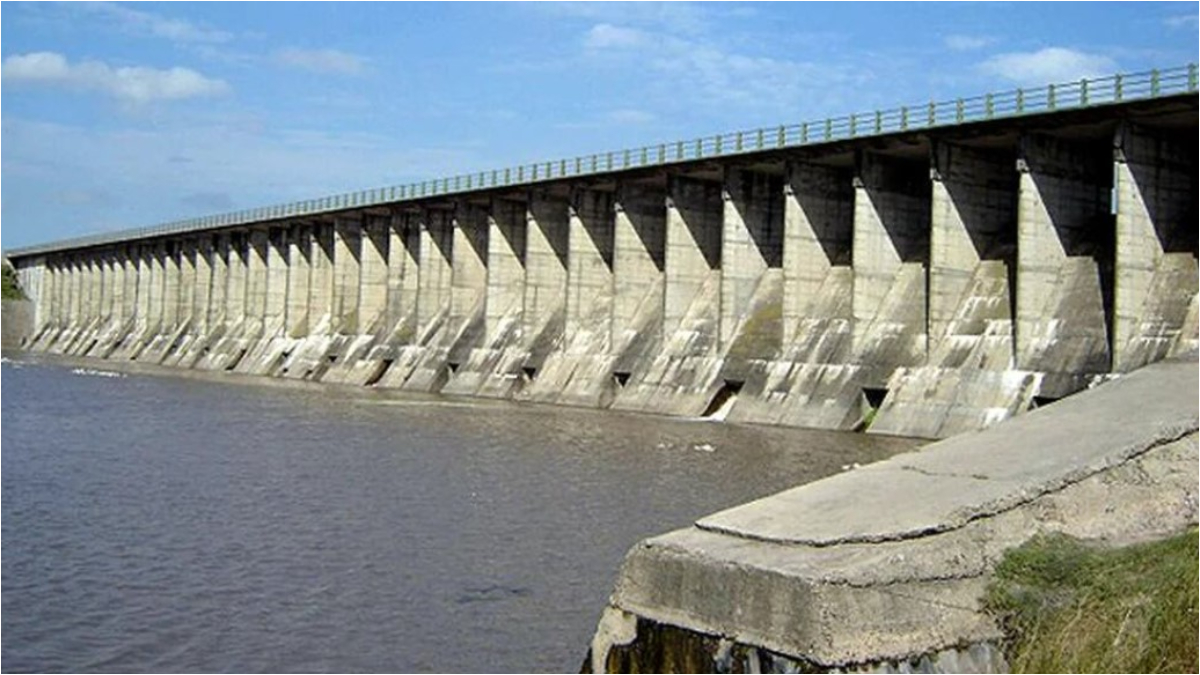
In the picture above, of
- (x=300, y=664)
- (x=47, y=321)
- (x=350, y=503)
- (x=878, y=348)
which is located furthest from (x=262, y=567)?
(x=47, y=321)

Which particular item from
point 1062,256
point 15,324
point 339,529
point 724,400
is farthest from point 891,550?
point 15,324

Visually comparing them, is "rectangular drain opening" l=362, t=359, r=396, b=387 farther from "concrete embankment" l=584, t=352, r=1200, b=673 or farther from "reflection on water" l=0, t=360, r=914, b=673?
"concrete embankment" l=584, t=352, r=1200, b=673

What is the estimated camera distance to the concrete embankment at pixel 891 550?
35.7 feet

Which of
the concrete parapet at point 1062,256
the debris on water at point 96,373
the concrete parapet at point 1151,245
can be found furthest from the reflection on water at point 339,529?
the debris on water at point 96,373

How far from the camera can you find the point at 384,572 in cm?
1853

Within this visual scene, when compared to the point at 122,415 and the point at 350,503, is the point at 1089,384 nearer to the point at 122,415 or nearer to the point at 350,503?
the point at 350,503

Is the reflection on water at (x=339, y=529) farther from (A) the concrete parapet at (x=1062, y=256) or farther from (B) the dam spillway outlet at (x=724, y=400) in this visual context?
(B) the dam spillway outlet at (x=724, y=400)

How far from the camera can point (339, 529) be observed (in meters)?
22.3

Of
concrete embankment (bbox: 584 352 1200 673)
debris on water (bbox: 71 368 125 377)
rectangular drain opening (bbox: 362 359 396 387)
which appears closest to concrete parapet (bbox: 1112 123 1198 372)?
concrete embankment (bbox: 584 352 1200 673)

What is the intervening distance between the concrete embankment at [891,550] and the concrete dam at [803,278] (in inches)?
638

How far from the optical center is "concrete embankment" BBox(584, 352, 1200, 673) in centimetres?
1089

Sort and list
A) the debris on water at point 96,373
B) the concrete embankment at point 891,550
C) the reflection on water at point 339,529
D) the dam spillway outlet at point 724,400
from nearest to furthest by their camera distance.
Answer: the concrete embankment at point 891,550 → the reflection on water at point 339,529 → the dam spillway outlet at point 724,400 → the debris on water at point 96,373

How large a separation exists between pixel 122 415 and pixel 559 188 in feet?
95.6

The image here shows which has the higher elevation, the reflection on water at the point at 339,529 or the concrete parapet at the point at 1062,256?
the concrete parapet at the point at 1062,256
